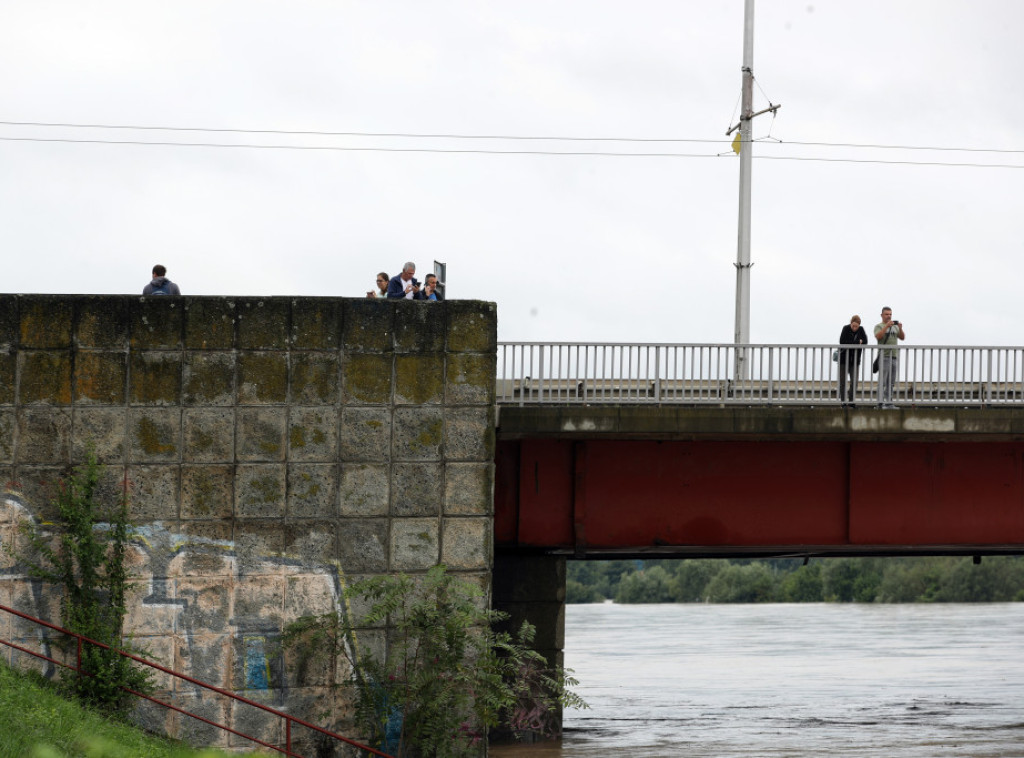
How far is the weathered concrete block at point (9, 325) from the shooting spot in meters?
15.5

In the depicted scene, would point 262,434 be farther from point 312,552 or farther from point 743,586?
point 743,586

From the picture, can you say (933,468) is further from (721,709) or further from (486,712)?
(721,709)

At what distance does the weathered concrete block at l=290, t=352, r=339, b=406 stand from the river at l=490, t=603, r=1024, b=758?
688cm

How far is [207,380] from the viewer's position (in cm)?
1588

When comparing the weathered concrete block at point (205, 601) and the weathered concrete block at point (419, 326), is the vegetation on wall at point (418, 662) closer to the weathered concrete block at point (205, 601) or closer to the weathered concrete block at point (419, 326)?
the weathered concrete block at point (205, 601)

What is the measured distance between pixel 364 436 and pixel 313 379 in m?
0.91

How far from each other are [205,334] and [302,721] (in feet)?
15.0

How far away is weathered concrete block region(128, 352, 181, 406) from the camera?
51.7 feet

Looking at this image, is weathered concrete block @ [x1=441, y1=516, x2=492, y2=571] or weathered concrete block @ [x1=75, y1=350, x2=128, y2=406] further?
weathered concrete block @ [x1=441, y1=516, x2=492, y2=571]

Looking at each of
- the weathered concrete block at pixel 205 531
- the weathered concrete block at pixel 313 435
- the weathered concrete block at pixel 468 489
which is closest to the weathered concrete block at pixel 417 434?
the weathered concrete block at pixel 468 489

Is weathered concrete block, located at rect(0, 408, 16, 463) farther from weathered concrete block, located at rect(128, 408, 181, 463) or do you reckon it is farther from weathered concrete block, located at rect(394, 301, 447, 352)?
weathered concrete block, located at rect(394, 301, 447, 352)

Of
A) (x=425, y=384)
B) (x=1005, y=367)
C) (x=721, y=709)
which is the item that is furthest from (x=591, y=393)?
(x=721, y=709)

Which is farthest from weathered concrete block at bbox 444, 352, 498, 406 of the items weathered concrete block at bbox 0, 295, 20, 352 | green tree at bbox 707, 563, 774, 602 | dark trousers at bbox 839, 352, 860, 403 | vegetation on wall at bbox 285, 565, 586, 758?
green tree at bbox 707, 563, 774, 602

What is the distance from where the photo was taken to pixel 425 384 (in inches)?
639
